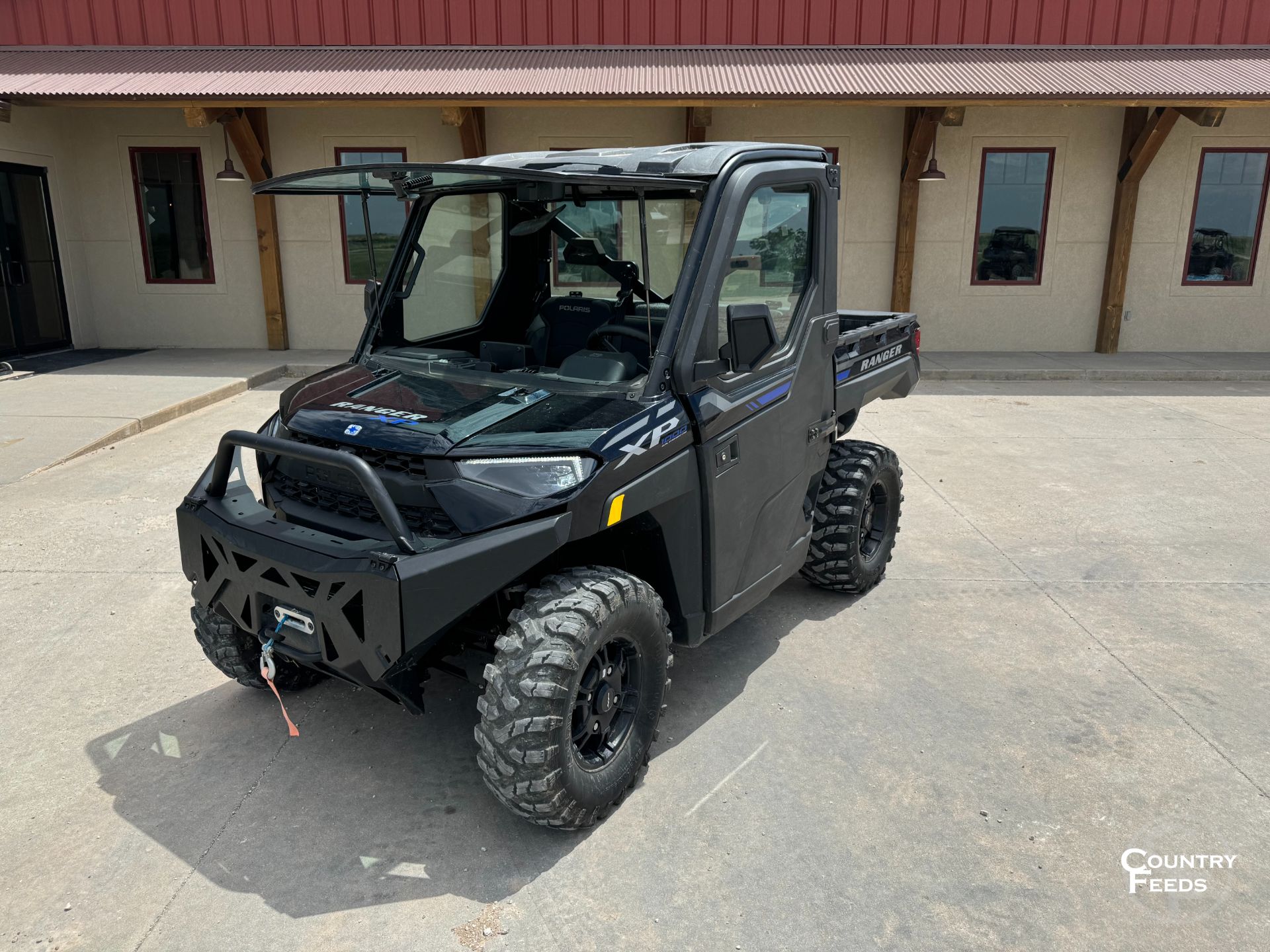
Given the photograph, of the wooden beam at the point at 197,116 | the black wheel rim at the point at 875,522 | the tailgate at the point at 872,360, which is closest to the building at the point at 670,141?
the wooden beam at the point at 197,116

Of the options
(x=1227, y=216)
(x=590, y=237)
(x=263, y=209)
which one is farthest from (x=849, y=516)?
(x=1227, y=216)

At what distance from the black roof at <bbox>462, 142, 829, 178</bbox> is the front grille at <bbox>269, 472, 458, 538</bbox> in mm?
1136

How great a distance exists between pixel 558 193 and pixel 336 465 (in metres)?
1.32

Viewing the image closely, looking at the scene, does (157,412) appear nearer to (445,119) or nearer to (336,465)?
(445,119)

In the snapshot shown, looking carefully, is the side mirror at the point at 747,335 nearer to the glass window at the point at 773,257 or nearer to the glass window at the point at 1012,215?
the glass window at the point at 773,257

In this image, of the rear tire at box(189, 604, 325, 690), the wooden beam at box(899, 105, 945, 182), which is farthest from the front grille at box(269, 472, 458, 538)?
the wooden beam at box(899, 105, 945, 182)

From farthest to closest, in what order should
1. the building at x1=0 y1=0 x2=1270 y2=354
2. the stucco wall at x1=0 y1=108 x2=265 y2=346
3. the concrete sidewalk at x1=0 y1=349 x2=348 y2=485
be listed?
the stucco wall at x1=0 y1=108 x2=265 y2=346 → the building at x1=0 y1=0 x2=1270 y2=354 → the concrete sidewalk at x1=0 y1=349 x2=348 y2=485

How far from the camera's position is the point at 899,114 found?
1236 centimetres

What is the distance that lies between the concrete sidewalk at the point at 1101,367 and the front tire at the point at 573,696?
9.22m

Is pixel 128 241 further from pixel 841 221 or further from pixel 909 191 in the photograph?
pixel 909 191

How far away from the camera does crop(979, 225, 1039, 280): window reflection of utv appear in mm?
12773

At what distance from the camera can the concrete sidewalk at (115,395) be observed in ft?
25.0

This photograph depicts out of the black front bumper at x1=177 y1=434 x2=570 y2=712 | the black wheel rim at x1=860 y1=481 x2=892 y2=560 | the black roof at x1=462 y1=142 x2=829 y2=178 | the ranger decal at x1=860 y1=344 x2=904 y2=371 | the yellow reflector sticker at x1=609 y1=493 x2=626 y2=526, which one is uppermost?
the black roof at x1=462 y1=142 x2=829 y2=178

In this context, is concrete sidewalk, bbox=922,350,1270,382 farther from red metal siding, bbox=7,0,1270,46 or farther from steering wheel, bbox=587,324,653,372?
steering wheel, bbox=587,324,653,372
